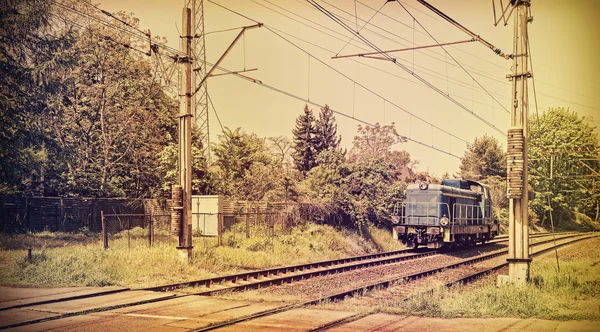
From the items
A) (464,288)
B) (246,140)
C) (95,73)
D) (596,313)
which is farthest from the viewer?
(246,140)

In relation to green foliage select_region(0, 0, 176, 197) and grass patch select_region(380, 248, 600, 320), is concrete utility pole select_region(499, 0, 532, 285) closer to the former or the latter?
grass patch select_region(380, 248, 600, 320)

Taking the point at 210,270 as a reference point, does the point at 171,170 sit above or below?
above

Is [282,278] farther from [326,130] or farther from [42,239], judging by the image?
[326,130]

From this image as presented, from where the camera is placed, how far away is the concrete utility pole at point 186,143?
19.1m

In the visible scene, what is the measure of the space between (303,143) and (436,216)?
107 ft

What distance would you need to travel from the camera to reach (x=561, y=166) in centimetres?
4388

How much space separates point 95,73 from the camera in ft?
112

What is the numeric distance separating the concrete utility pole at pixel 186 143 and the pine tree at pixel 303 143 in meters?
40.3

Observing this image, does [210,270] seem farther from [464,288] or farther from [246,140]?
[246,140]

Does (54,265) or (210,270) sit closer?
(54,265)

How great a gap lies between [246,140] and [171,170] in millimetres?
8478

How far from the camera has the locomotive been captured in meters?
28.3

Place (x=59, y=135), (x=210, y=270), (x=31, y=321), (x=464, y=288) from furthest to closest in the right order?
1. (x=59, y=135)
2. (x=210, y=270)
3. (x=464, y=288)
4. (x=31, y=321)

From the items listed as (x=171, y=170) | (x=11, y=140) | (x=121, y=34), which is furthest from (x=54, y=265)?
(x=121, y=34)
